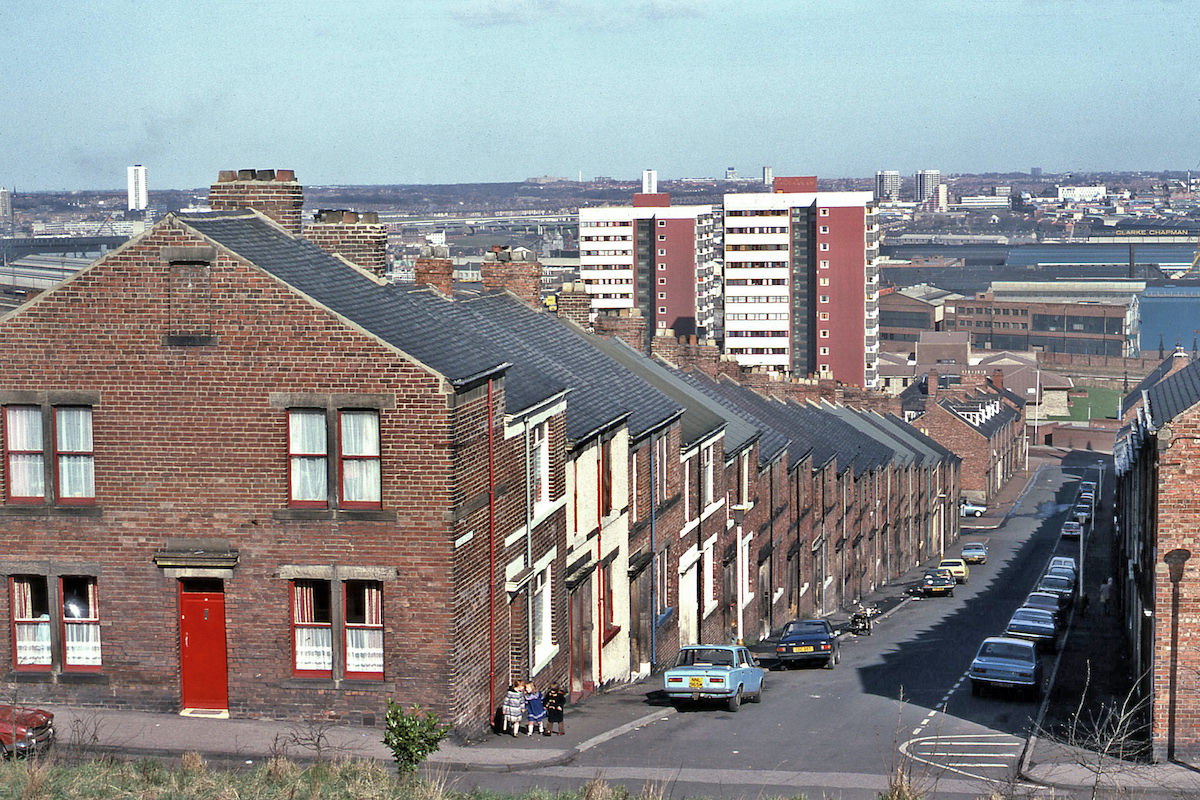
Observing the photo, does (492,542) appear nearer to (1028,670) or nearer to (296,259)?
(296,259)

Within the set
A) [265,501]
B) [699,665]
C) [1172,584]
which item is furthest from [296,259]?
[1172,584]

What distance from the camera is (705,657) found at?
3312 cm

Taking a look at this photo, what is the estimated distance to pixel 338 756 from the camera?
2303cm

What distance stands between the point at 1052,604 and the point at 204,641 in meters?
38.9

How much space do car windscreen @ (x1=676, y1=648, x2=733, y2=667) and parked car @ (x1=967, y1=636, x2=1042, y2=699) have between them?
6866mm

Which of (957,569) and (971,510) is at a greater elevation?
(957,569)

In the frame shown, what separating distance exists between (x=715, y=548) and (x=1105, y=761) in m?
18.9

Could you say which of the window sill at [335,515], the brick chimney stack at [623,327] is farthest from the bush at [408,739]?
the brick chimney stack at [623,327]

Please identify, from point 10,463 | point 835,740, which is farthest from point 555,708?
point 10,463

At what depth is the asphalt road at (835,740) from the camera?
78.5 feet

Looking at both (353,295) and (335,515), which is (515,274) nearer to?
(353,295)

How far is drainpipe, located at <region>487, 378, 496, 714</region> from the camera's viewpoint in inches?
1042

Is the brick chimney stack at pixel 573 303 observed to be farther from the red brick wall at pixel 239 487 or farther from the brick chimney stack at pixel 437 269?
the red brick wall at pixel 239 487

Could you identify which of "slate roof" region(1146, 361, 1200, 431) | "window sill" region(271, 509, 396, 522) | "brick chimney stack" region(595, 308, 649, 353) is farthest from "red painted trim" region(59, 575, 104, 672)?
"brick chimney stack" region(595, 308, 649, 353)
